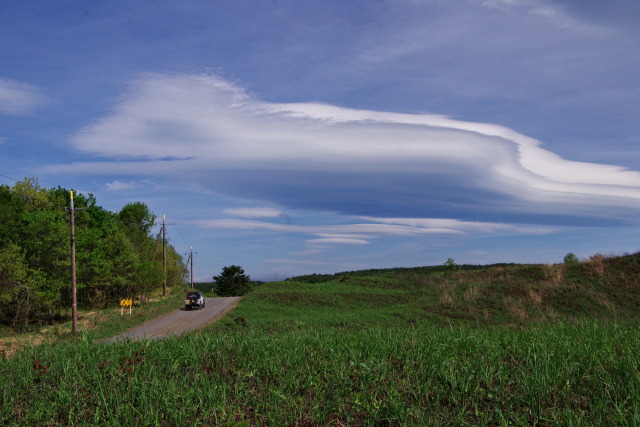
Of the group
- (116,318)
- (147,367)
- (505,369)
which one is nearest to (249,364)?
(147,367)

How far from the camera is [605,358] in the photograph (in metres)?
6.04

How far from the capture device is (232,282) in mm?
80562

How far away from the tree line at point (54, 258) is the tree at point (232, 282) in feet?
71.9

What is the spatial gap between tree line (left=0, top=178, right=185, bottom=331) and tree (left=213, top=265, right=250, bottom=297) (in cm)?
2193

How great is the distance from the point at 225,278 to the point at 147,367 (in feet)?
250

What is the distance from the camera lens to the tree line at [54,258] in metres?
30.6

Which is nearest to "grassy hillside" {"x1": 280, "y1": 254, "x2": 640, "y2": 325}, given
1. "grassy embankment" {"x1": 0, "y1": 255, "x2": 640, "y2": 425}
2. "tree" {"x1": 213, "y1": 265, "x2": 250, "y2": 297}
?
"grassy embankment" {"x1": 0, "y1": 255, "x2": 640, "y2": 425}

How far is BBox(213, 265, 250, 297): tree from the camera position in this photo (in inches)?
3150

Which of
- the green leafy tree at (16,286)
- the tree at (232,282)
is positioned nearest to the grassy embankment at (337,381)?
the green leafy tree at (16,286)

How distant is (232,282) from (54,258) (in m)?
48.1

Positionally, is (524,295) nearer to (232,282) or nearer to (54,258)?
(54,258)

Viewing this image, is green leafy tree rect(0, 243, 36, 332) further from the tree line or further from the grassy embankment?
the grassy embankment

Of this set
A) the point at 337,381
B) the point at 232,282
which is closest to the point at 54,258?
the point at 337,381

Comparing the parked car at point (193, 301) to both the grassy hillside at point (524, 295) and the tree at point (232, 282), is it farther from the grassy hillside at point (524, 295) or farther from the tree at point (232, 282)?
the tree at point (232, 282)
